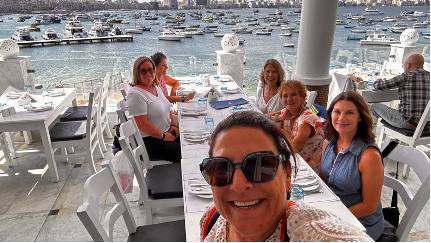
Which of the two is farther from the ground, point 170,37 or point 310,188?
point 310,188

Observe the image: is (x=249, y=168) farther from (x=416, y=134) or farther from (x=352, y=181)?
(x=416, y=134)

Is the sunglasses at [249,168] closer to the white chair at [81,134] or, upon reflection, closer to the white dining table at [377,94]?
the white chair at [81,134]

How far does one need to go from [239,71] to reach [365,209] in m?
3.98

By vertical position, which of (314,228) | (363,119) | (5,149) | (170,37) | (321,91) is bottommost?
(170,37)

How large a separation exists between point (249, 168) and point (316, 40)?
153 inches

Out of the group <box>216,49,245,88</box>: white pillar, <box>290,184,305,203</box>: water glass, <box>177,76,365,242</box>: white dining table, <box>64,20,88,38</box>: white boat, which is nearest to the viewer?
<box>177,76,365,242</box>: white dining table

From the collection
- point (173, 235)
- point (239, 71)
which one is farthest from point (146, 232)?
point (239, 71)

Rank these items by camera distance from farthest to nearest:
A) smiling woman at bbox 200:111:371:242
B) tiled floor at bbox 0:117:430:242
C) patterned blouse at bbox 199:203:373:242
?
tiled floor at bbox 0:117:430:242 → smiling woman at bbox 200:111:371:242 → patterned blouse at bbox 199:203:373:242

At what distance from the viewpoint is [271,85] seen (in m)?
3.46

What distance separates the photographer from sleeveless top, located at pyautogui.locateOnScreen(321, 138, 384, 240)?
5.76 feet

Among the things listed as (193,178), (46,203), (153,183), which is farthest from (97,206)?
(46,203)

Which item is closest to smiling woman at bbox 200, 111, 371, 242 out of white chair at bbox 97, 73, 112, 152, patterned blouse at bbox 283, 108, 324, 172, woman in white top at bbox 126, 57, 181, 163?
patterned blouse at bbox 283, 108, 324, 172

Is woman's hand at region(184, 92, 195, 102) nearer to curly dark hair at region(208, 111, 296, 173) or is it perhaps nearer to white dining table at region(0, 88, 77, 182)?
white dining table at region(0, 88, 77, 182)

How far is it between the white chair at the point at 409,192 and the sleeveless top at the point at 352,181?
0.39ft
